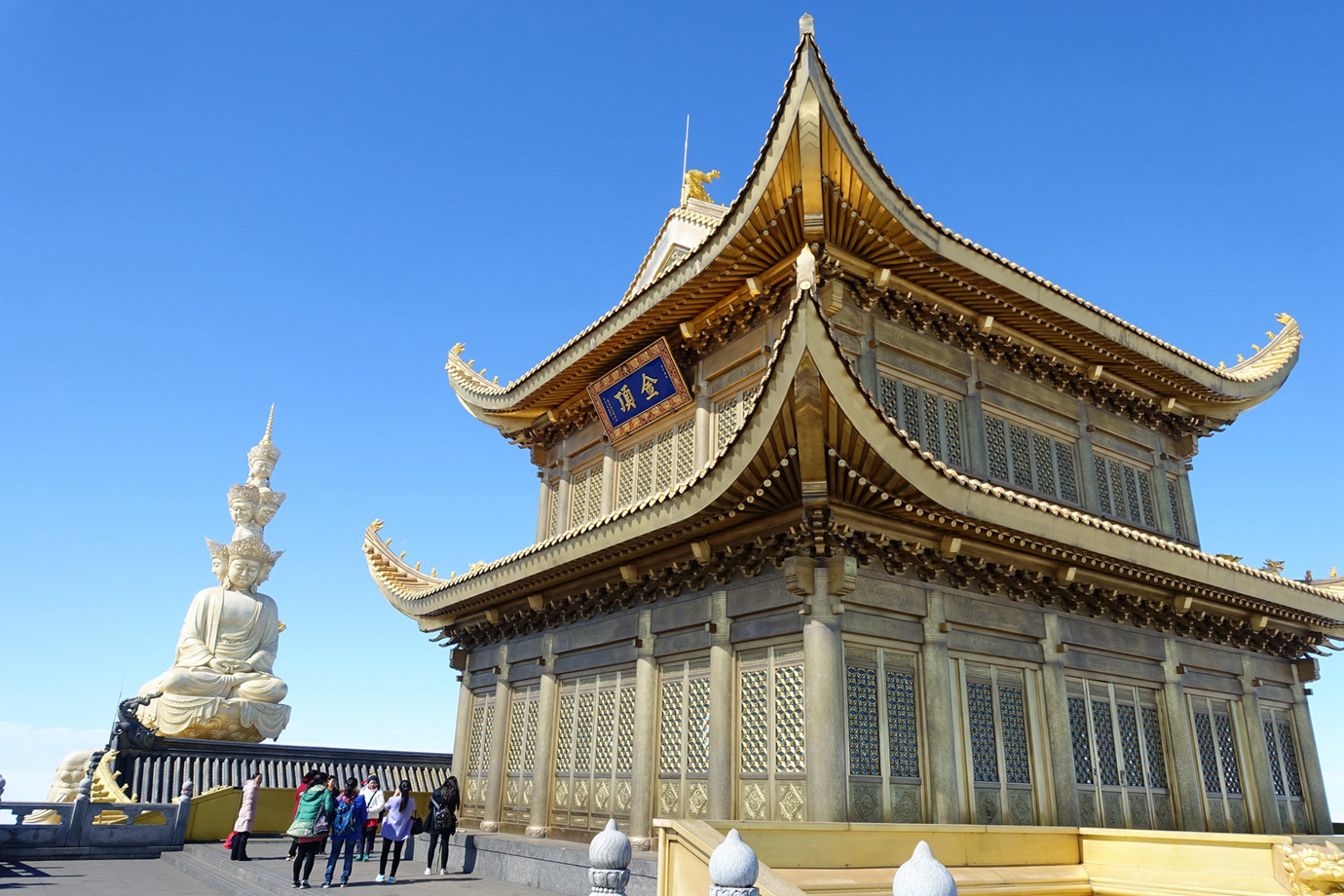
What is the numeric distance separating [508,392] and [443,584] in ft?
11.6

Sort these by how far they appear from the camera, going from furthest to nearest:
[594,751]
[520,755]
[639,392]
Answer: [639,392] → [520,755] → [594,751]

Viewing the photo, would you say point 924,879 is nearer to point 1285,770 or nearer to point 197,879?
point 1285,770

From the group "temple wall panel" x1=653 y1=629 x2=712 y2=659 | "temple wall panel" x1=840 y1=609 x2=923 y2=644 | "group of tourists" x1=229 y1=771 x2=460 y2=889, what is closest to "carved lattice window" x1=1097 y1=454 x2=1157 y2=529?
"temple wall panel" x1=840 y1=609 x2=923 y2=644

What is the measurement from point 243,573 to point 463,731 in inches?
652

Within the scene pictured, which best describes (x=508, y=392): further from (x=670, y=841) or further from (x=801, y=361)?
(x=670, y=841)

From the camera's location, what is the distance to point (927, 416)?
12750 mm

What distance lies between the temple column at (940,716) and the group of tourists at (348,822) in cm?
607

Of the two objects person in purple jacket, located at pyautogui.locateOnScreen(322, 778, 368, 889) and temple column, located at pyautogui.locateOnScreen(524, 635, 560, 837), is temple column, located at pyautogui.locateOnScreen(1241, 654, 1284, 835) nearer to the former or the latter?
temple column, located at pyautogui.locateOnScreen(524, 635, 560, 837)

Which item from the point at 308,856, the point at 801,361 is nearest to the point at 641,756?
the point at 308,856

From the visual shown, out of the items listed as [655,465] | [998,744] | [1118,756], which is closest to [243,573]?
[655,465]

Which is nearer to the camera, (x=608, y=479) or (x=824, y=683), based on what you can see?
(x=824, y=683)

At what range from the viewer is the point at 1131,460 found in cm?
1527

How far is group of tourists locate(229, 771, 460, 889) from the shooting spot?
419 inches

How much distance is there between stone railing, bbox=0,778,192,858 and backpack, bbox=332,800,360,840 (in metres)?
8.16
